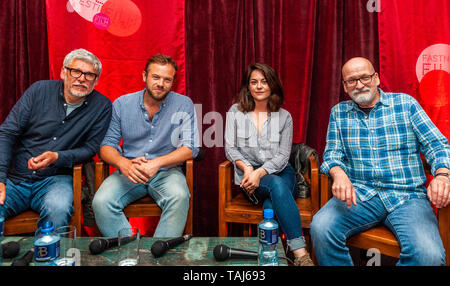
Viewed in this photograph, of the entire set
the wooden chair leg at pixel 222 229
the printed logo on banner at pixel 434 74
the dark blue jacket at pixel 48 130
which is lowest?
the wooden chair leg at pixel 222 229

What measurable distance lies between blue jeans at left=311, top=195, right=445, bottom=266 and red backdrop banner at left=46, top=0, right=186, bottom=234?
1.57 meters

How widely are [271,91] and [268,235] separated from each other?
1.27 meters

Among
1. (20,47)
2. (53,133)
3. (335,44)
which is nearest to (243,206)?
(53,133)

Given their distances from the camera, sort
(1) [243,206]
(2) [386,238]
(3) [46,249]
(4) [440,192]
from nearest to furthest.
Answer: (3) [46,249] < (4) [440,192] < (2) [386,238] < (1) [243,206]

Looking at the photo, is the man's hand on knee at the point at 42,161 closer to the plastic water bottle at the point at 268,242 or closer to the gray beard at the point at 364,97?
the plastic water bottle at the point at 268,242

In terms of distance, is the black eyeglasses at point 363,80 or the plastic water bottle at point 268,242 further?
the black eyeglasses at point 363,80

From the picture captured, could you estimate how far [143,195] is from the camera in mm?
2105

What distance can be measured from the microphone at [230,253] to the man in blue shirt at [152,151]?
70cm

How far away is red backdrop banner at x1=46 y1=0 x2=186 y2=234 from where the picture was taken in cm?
253

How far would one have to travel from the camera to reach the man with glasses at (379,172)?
1.54 metres

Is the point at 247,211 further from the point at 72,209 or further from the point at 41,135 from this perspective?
the point at 41,135

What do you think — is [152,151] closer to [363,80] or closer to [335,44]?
[363,80]

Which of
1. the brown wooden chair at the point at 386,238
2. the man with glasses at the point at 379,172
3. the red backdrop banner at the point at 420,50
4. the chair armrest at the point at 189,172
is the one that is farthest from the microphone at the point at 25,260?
the red backdrop banner at the point at 420,50

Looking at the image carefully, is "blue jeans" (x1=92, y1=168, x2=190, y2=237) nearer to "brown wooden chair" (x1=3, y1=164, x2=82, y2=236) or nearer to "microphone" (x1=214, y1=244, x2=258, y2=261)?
"brown wooden chair" (x1=3, y1=164, x2=82, y2=236)
